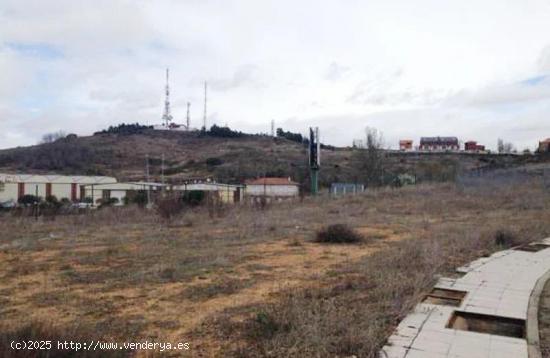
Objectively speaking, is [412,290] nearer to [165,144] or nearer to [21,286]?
[21,286]

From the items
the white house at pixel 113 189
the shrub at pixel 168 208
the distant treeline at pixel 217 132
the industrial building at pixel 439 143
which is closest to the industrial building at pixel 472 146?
the industrial building at pixel 439 143

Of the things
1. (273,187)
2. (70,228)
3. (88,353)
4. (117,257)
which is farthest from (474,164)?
(88,353)

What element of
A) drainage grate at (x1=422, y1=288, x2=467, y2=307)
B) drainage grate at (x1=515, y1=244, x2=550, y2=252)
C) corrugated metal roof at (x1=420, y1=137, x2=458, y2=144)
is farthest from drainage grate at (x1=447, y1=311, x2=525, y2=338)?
corrugated metal roof at (x1=420, y1=137, x2=458, y2=144)

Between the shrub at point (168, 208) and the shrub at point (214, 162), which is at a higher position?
the shrub at point (214, 162)

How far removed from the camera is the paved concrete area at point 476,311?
435 centimetres

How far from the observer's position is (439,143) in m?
101

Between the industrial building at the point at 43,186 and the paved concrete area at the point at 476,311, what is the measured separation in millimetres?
53148

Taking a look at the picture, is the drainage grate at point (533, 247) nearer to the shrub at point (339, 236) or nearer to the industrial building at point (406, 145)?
the shrub at point (339, 236)

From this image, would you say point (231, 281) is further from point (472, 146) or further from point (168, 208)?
point (472, 146)

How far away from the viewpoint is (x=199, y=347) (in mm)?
4742

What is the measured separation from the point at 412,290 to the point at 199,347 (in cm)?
291

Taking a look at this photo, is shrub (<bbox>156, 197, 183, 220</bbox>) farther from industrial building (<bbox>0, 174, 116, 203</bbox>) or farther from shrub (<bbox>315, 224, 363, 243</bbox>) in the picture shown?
industrial building (<bbox>0, 174, 116, 203</bbox>)

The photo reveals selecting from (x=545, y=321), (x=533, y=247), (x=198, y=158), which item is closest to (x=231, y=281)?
(x=545, y=321)

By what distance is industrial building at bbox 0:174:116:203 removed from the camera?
184 ft
